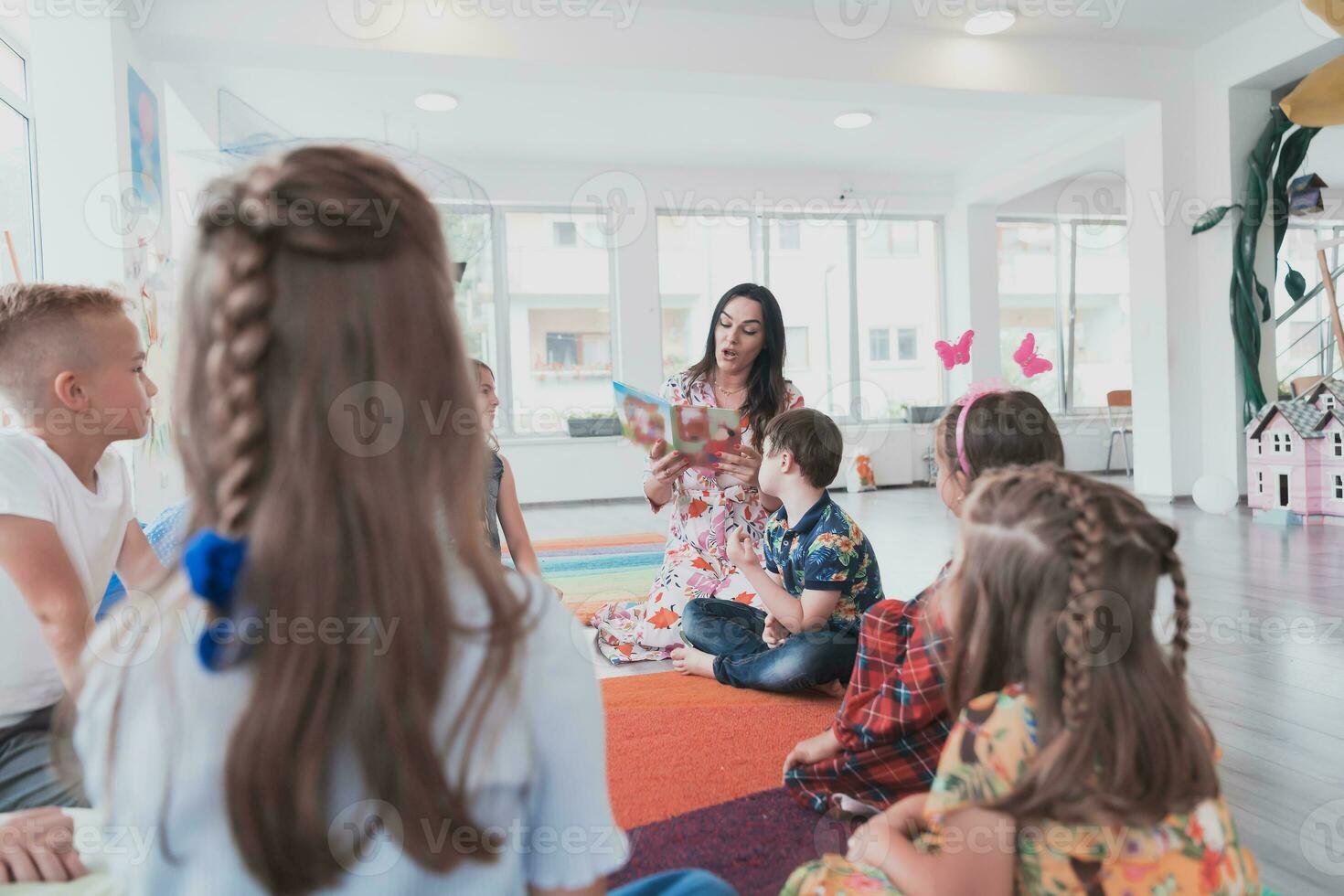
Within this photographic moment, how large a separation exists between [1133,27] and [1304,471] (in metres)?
2.43

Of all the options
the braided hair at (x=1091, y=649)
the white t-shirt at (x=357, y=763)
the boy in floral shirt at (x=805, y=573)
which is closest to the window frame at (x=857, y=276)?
the boy in floral shirt at (x=805, y=573)

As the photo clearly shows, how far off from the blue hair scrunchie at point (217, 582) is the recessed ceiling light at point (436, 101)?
16.2 feet

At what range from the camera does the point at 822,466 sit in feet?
6.31

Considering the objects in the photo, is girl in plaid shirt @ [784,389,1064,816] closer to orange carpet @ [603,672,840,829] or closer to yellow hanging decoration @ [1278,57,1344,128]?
orange carpet @ [603,672,840,829]

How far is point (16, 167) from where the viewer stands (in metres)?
3.16

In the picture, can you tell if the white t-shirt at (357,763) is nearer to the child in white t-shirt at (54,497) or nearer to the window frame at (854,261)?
the child in white t-shirt at (54,497)

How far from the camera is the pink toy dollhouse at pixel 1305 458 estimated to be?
4.15 metres

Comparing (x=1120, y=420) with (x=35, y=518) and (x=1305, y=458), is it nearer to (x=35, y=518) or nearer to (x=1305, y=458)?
(x=1305, y=458)

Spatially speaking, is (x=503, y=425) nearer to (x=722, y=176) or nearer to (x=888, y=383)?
(x=722, y=176)

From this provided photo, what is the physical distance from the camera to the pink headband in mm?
1352

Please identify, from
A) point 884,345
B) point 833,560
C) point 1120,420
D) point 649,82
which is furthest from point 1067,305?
point 833,560

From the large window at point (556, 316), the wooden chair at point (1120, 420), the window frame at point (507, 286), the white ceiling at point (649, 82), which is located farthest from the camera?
the wooden chair at point (1120, 420)

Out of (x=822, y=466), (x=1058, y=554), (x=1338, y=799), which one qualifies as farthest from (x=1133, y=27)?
(x=1058, y=554)

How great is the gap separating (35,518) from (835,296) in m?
6.65
